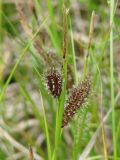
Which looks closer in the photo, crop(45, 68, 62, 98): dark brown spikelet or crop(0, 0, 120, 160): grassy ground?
crop(45, 68, 62, 98): dark brown spikelet

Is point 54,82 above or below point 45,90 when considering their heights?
above

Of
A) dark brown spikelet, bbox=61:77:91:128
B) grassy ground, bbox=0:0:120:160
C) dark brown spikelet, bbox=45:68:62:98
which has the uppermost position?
dark brown spikelet, bbox=45:68:62:98

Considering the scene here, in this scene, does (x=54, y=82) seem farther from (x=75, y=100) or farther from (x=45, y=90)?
(x=45, y=90)

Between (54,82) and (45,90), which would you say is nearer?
(54,82)

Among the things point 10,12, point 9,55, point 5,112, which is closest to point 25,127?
point 5,112

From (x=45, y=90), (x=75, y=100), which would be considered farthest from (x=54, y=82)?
Result: (x=45, y=90)
